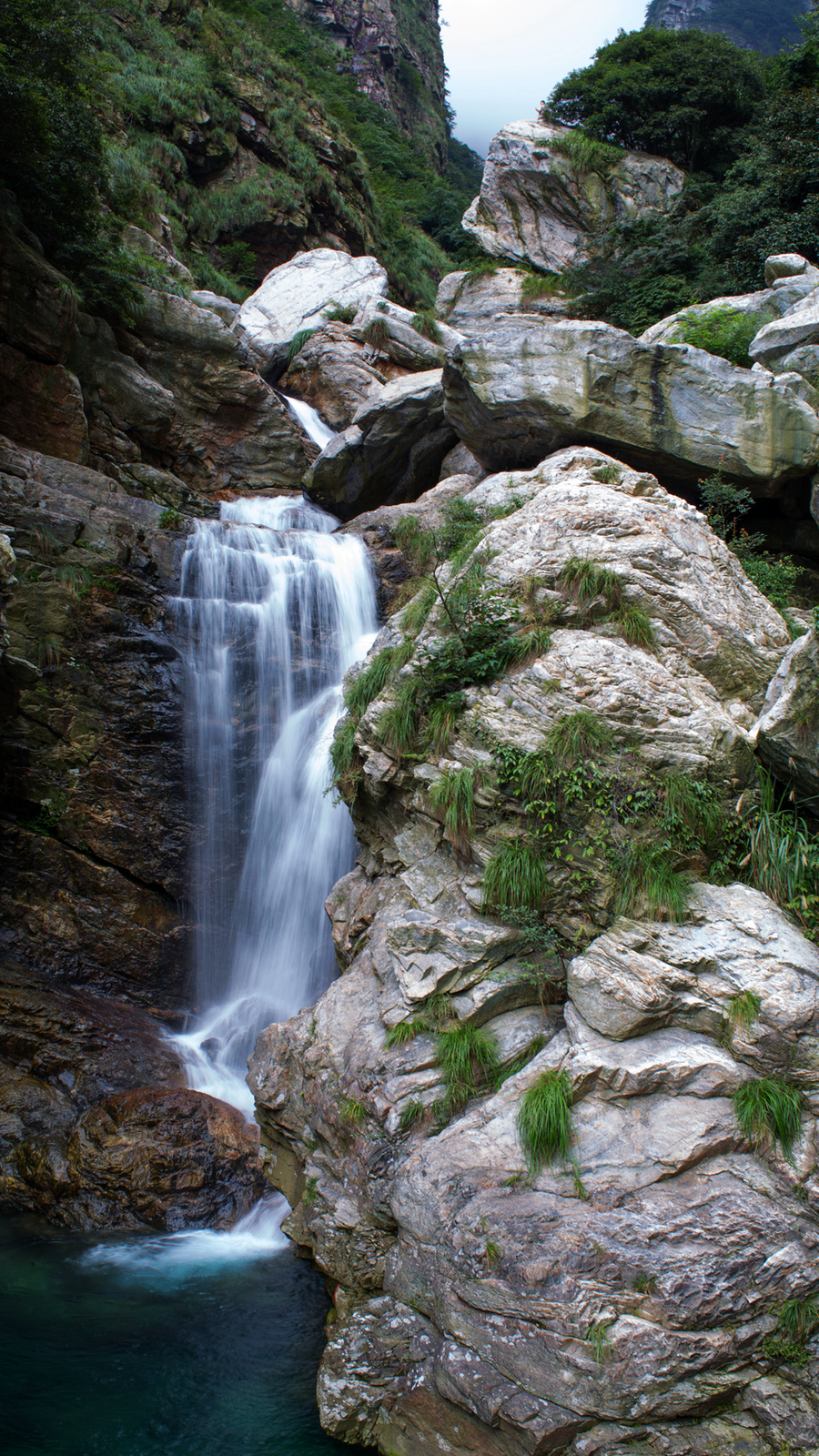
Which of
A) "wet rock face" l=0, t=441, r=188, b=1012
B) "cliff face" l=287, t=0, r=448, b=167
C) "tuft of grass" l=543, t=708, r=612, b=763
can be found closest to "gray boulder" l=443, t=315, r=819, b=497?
"tuft of grass" l=543, t=708, r=612, b=763

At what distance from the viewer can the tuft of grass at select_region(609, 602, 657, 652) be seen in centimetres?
612

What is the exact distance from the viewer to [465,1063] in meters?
4.95

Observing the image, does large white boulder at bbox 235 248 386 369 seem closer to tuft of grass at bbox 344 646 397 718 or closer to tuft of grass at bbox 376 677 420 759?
tuft of grass at bbox 344 646 397 718

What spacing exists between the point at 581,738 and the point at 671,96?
21.8 meters

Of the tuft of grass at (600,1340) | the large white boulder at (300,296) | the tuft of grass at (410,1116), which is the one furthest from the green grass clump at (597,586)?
the large white boulder at (300,296)

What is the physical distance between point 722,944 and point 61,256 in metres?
13.5

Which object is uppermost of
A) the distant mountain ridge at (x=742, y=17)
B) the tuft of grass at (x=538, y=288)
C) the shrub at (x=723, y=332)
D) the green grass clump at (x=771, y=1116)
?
the distant mountain ridge at (x=742, y=17)

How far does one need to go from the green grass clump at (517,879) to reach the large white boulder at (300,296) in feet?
54.3

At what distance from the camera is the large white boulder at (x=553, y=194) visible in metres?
19.5

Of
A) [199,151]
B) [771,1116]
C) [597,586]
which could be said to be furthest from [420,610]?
[199,151]

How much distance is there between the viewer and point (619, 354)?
926 centimetres

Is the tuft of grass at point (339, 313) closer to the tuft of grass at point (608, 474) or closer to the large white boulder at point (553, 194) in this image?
the large white boulder at point (553, 194)

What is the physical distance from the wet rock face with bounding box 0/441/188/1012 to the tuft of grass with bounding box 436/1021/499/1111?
4.31 m

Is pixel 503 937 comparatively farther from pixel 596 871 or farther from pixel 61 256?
pixel 61 256
